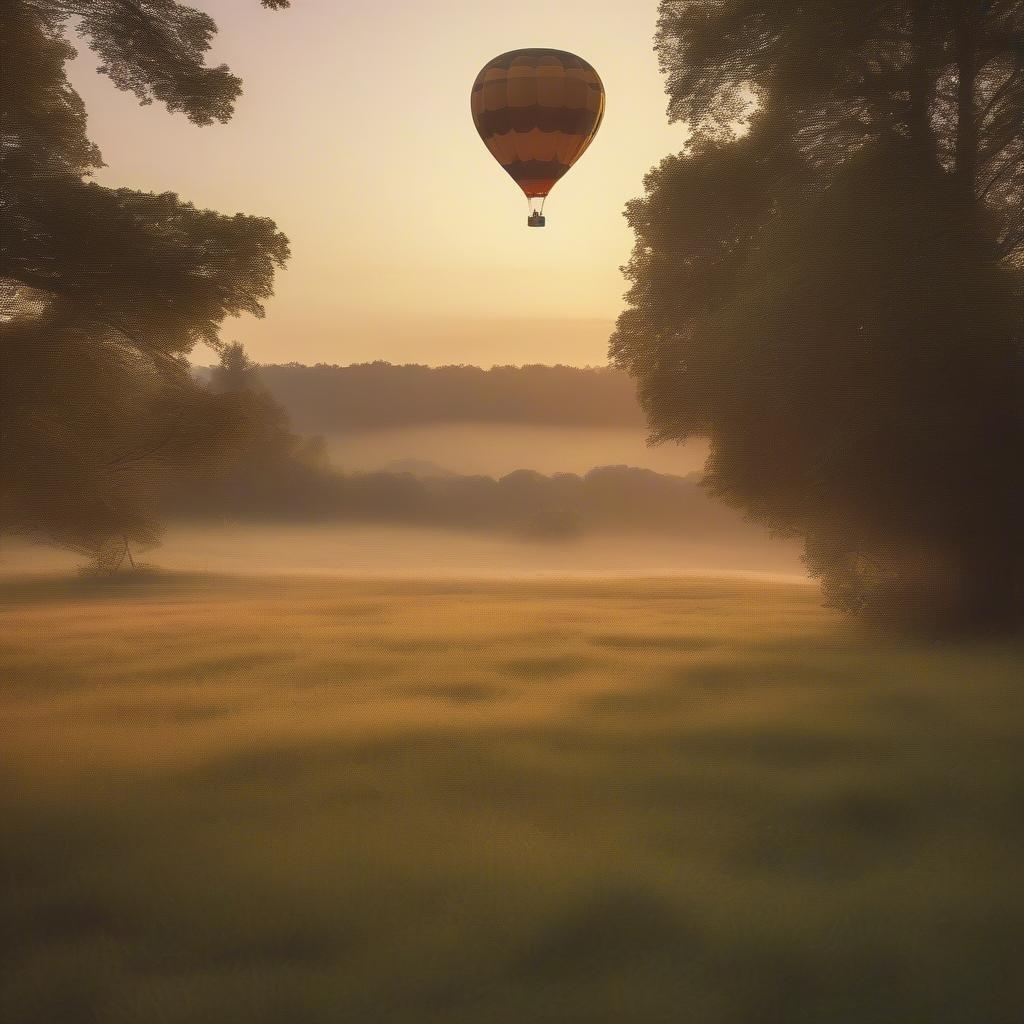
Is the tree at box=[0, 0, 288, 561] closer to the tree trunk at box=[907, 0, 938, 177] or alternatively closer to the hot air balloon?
the tree trunk at box=[907, 0, 938, 177]

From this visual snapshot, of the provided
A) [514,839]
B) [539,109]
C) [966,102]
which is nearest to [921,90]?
[966,102]

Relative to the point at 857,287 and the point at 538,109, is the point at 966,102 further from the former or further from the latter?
the point at 538,109

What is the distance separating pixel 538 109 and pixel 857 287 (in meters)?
12.0

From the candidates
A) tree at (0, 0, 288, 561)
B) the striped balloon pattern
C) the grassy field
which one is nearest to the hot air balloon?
the striped balloon pattern

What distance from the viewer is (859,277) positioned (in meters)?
13.8

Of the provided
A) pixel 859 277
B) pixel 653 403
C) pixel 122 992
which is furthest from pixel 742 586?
pixel 122 992

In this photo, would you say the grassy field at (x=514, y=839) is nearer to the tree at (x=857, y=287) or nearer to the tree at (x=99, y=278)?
the tree at (x=857, y=287)

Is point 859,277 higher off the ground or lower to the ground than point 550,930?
higher

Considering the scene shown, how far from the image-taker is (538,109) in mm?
23516

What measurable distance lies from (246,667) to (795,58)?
11.4 meters

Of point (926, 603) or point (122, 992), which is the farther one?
point (926, 603)

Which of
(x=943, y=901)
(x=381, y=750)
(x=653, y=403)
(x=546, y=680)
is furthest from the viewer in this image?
(x=653, y=403)

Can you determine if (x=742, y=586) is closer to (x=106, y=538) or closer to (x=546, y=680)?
(x=546, y=680)

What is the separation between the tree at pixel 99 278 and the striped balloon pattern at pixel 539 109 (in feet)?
42.5
